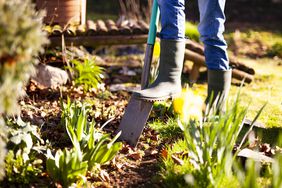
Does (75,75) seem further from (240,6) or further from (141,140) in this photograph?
(240,6)

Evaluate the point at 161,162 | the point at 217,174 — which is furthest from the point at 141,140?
the point at 217,174

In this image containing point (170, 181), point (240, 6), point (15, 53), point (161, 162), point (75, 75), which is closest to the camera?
point (15, 53)

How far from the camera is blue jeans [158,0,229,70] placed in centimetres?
304

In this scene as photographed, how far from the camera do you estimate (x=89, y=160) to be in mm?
2422

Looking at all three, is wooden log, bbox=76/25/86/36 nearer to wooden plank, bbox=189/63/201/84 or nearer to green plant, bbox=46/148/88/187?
wooden plank, bbox=189/63/201/84

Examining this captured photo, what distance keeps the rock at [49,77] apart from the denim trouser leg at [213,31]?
4.74ft

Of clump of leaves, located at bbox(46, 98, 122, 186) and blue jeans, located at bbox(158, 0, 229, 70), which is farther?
blue jeans, located at bbox(158, 0, 229, 70)

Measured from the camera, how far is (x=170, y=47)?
122 inches

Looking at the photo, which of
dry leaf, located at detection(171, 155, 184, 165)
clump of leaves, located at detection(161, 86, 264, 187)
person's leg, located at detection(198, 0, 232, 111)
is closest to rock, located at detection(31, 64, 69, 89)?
person's leg, located at detection(198, 0, 232, 111)

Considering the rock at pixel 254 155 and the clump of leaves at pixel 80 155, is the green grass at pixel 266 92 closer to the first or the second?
the rock at pixel 254 155

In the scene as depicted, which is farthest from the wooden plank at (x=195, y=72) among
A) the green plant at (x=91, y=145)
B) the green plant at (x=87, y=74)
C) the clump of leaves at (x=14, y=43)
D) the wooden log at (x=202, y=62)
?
the clump of leaves at (x=14, y=43)

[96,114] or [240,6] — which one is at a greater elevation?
[240,6]

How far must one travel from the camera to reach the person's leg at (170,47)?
3028 mm

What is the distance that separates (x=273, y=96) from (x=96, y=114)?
177 cm
